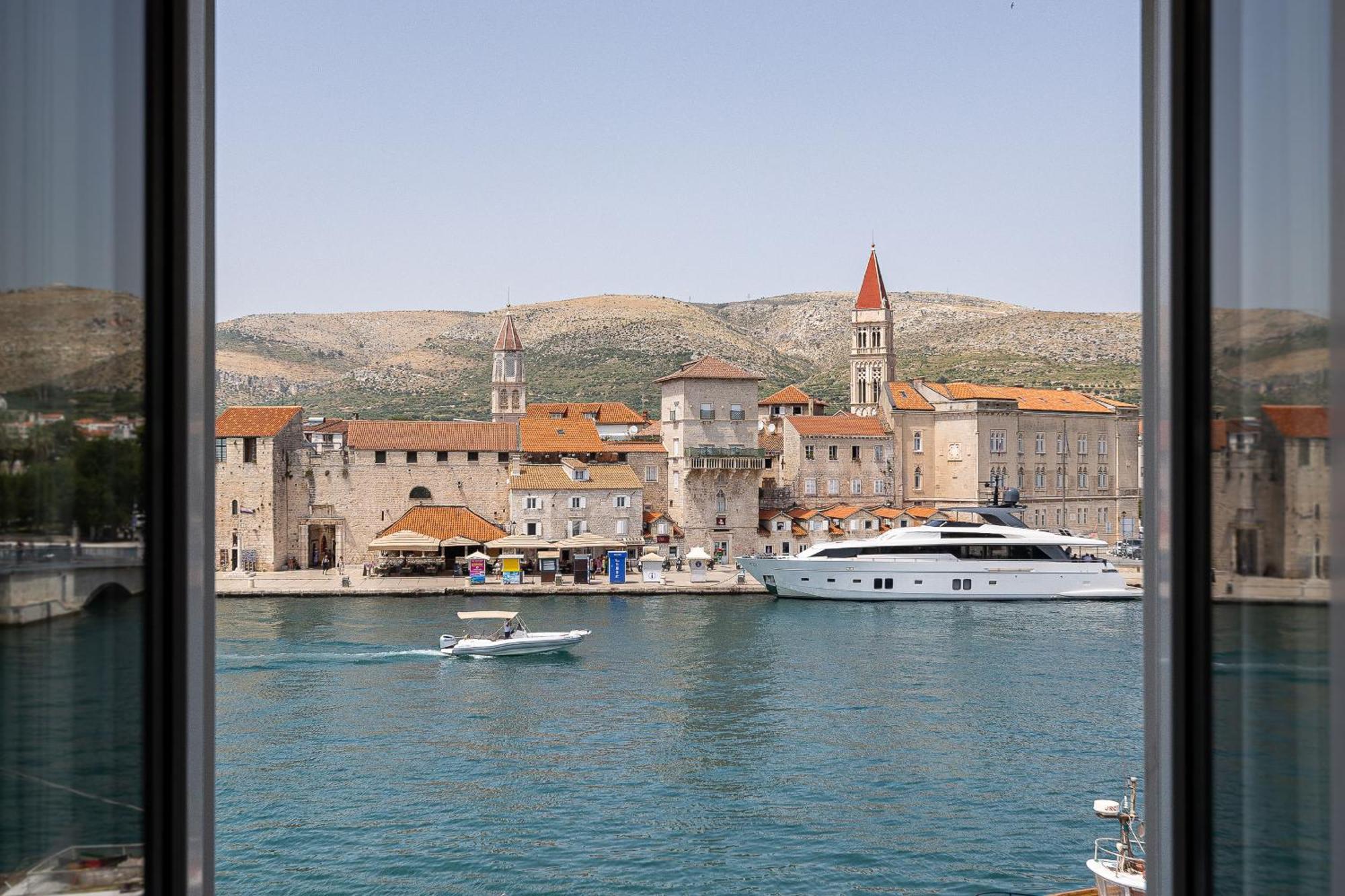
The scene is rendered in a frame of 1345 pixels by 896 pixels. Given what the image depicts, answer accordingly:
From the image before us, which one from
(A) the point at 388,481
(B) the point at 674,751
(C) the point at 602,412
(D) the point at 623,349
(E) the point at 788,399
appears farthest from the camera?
(D) the point at 623,349

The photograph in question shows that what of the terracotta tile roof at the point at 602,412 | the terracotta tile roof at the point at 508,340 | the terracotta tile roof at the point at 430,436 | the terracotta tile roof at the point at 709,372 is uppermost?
the terracotta tile roof at the point at 508,340

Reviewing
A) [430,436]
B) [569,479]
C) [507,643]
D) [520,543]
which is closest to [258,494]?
[430,436]

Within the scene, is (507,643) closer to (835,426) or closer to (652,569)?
(652,569)

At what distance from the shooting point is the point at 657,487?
23.4m

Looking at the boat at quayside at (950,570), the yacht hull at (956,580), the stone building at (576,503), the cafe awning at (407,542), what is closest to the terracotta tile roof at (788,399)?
the stone building at (576,503)

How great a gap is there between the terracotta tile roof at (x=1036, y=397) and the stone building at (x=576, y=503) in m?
8.20

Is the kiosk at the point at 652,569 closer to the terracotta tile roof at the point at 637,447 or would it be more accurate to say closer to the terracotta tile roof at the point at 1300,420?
the terracotta tile roof at the point at 637,447

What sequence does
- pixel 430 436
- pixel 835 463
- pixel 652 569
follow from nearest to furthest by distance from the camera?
pixel 652 569 → pixel 430 436 → pixel 835 463

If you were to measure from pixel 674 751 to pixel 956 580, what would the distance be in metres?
9.77

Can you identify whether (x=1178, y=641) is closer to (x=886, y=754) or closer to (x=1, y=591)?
(x=1, y=591)

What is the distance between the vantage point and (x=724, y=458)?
75.7 feet

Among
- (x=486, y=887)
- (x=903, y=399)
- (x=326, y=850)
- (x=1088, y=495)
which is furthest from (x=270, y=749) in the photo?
(x=1088, y=495)

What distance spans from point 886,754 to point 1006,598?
9124 mm

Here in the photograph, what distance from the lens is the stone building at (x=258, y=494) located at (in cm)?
2083
